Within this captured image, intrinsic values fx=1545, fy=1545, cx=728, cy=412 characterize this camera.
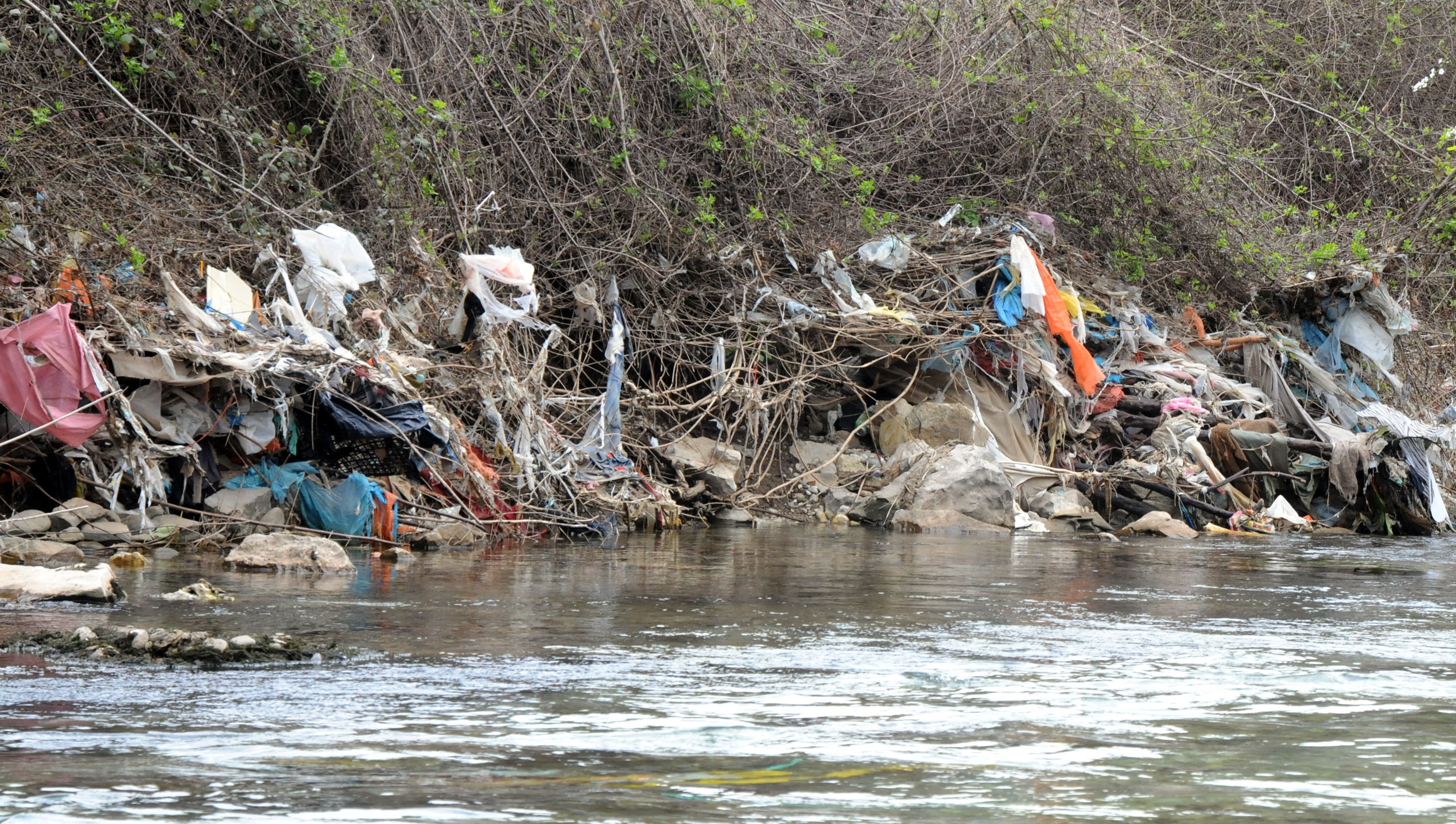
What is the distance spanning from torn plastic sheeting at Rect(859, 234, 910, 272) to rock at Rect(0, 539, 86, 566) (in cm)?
820

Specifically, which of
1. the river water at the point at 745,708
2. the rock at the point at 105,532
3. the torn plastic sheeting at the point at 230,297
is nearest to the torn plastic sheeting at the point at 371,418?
the torn plastic sheeting at the point at 230,297

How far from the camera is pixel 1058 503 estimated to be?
1280 cm

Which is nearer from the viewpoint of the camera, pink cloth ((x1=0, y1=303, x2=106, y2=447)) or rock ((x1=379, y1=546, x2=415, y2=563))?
pink cloth ((x1=0, y1=303, x2=106, y2=447))

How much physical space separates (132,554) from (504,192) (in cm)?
639

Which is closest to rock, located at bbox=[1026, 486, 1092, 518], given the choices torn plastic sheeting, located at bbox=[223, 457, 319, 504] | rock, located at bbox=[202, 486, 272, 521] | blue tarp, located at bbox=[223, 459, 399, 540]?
blue tarp, located at bbox=[223, 459, 399, 540]

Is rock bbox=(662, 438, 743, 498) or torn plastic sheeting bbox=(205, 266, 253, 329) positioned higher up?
torn plastic sheeting bbox=(205, 266, 253, 329)

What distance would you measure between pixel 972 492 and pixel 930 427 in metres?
1.60

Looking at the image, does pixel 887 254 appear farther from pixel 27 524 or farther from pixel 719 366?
pixel 27 524

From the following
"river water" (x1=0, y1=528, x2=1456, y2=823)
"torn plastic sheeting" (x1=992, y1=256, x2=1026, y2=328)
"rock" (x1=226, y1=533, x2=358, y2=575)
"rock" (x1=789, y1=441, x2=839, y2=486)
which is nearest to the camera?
"river water" (x1=0, y1=528, x2=1456, y2=823)

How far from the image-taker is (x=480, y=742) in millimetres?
3346

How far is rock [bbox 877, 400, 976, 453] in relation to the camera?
44.6 ft

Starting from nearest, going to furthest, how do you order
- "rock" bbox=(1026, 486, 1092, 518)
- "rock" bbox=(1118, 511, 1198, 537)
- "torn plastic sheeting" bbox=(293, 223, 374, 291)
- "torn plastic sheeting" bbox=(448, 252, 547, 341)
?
"torn plastic sheeting" bbox=(293, 223, 374, 291) → "torn plastic sheeting" bbox=(448, 252, 547, 341) → "rock" bbox=(1118, 511, 1198, 537) → "rock" bbox=(1026, 486, 1092, 518)

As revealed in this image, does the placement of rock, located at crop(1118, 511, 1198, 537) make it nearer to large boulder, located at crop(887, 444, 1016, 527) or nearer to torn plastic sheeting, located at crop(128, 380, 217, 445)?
large boulder, located at crop(887, 444, 1016, 527)

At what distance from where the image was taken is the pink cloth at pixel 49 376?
802cm
